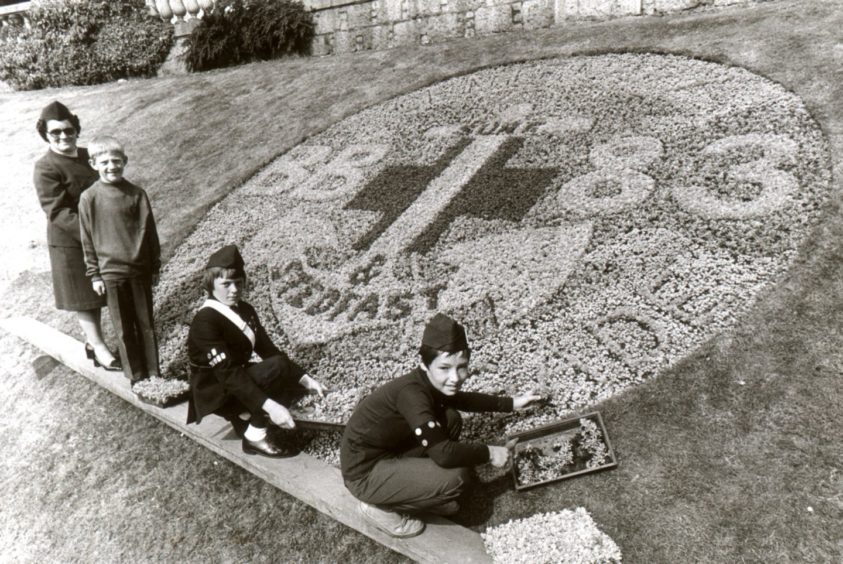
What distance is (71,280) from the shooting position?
6.33 meters

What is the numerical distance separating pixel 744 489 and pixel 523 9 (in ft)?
30.9

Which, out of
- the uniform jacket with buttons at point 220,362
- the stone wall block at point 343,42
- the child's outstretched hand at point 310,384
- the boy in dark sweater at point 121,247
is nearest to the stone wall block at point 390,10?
the stone wall block at point 343,42

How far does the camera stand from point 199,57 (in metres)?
15.2

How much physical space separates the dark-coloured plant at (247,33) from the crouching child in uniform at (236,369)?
10.2 meters

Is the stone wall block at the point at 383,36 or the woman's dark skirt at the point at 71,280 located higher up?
the stone wall block at the point at 383,36

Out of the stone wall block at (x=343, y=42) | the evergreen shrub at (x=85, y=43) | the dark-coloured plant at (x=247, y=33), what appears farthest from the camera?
the evergreen shrub at (x=85, y=43)

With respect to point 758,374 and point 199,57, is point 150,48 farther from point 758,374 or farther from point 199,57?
point 758,374

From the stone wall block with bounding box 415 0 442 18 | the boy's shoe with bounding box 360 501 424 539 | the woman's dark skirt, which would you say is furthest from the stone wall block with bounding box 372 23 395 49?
the boy's shoe with bounding box 360 501 424 539

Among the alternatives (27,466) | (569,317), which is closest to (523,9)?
(569,317)

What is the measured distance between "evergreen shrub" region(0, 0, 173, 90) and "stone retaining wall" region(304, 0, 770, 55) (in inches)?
220

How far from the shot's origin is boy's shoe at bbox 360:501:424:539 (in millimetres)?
3977

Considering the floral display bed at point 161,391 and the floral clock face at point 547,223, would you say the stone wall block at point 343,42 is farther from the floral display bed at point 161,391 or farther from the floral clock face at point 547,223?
the floral display bed at point 161,391

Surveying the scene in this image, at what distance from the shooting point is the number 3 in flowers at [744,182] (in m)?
5.68

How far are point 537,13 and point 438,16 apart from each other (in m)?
1.99
